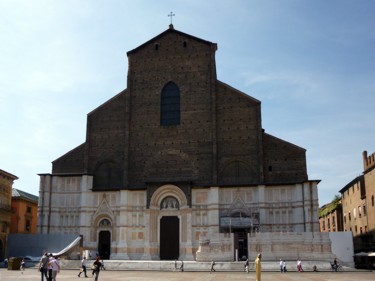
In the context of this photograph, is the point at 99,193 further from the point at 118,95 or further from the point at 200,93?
the point at 200,93

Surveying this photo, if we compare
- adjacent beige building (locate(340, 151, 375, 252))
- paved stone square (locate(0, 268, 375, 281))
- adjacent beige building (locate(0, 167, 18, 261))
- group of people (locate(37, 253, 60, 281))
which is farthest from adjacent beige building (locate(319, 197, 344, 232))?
group of people (locate(37, 253, 60, 281))

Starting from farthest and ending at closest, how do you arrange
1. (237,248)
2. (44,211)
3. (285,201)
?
(44,211)
(285,201)
(237,248)

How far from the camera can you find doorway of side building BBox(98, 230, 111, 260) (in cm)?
4228

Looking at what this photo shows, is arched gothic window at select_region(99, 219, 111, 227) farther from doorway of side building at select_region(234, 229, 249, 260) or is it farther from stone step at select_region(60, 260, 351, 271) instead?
doorway of side building at select_region(234, 229, 249, 260)

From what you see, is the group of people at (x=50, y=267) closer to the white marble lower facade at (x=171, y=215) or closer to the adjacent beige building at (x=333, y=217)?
the white marble lower facade at (x=171, y=215)

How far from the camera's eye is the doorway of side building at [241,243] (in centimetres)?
3700

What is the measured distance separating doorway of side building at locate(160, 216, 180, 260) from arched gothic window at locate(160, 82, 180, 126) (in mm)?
8999

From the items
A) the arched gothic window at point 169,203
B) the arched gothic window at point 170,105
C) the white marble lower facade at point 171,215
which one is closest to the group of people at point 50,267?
the white marble lower facade at point 171,215

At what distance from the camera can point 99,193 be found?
43281mm

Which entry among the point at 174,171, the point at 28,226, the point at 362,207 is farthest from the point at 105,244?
the point at 362,207

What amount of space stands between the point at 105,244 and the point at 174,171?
30.5 ft

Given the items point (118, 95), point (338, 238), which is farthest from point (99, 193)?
point (338, 238)

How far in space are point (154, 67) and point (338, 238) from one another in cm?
2304

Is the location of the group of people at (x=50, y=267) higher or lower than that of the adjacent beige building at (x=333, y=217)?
lower
